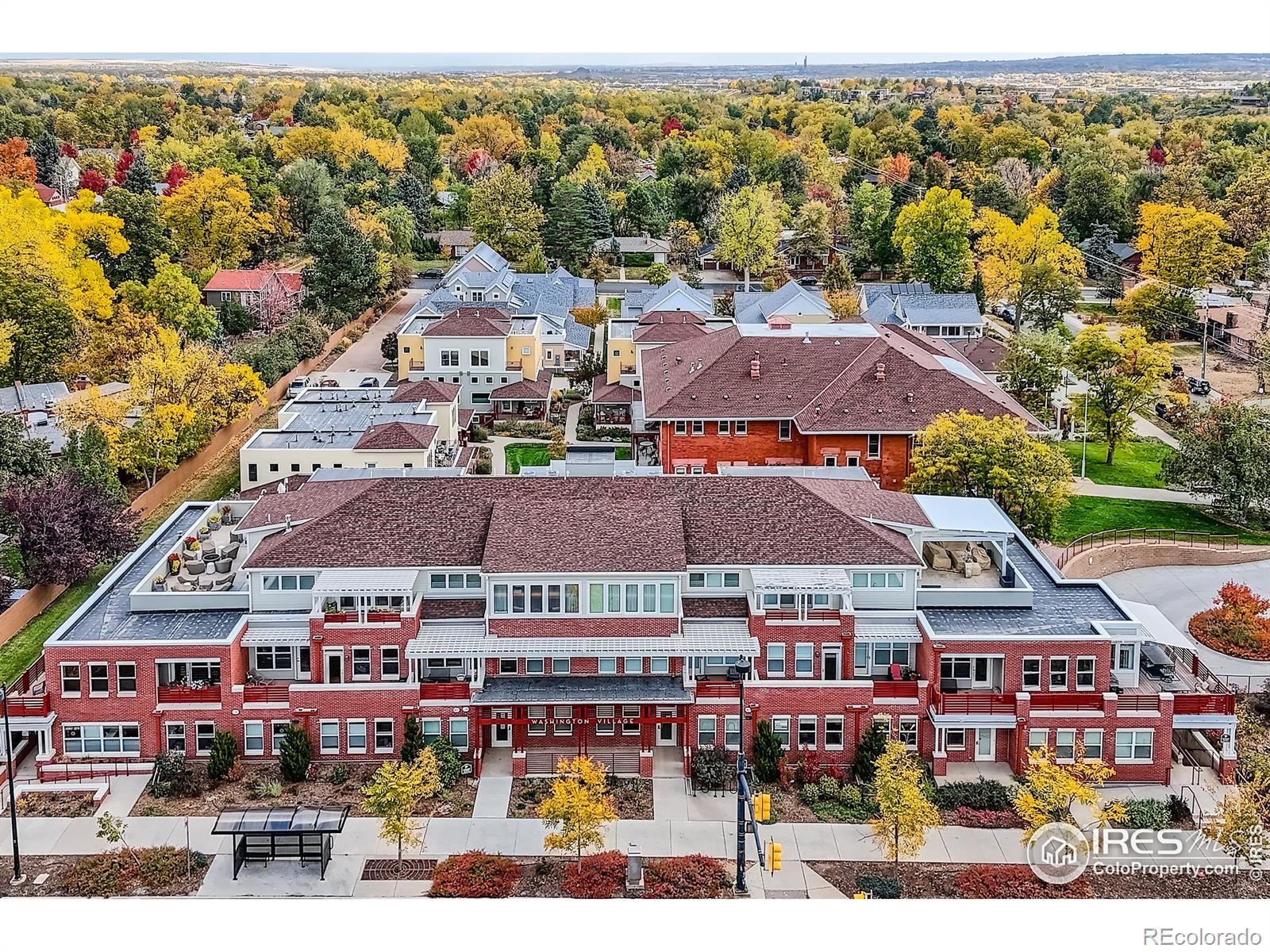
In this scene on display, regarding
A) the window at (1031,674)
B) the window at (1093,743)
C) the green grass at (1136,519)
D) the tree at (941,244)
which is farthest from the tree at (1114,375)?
the tree at (941,244)

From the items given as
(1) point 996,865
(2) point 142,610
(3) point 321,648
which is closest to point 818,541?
(1) point 996,865

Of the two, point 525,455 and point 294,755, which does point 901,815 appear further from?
point 525,455

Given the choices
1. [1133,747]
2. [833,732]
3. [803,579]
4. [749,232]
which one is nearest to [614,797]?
[833,732]

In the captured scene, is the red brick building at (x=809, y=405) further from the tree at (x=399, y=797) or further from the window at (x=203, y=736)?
the tree at (x=399, y=797)

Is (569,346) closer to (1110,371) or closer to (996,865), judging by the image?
(1110,371)

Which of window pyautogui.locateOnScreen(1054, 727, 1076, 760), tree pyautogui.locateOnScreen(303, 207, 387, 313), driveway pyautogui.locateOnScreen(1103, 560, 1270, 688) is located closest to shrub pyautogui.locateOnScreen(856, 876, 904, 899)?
window pyautogui.locateOnScreen(1054, 727, 1076, 760)
